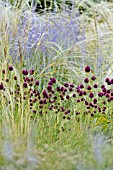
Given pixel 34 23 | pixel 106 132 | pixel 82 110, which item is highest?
pixel 34 23

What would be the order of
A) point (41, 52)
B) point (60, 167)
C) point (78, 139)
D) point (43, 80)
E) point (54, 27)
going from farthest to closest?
point (54, 27)
point (41, 52)
point (43, 80)
point (78, 139)
point (60, 167)

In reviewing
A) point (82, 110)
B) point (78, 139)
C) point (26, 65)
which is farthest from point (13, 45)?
point (78, 139)

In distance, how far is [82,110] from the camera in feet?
9.60

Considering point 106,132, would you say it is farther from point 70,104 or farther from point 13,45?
point 13,45

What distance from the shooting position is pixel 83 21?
5039mm

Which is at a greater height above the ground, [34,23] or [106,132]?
[34,23]

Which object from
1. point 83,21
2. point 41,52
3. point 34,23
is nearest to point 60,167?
point 41,52

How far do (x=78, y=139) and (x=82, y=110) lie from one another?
33cm

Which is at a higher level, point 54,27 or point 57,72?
point 54,27

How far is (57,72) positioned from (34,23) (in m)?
0.72

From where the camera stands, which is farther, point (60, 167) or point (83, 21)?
point (83, 21)

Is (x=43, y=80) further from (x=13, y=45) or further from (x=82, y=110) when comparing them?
(x=82, y=110)

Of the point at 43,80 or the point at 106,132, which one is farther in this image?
the point at 43,80

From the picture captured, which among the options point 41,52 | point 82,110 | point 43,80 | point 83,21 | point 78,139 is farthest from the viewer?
point 83,21
